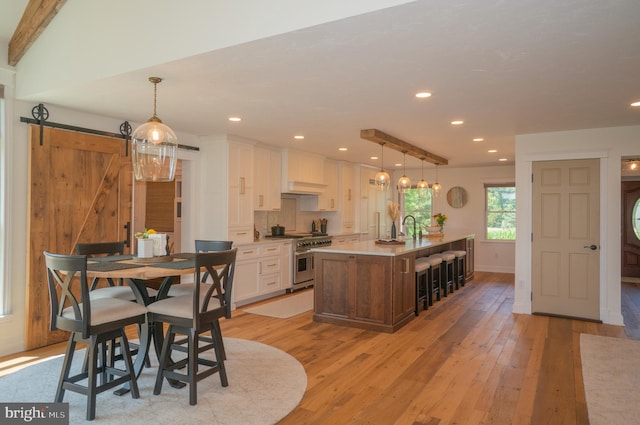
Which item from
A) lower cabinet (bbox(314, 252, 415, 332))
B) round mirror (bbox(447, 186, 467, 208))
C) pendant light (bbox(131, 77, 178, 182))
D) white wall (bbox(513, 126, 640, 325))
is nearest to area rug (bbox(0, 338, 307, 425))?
lower cabinet (bbox(314, 252, 415, 332))

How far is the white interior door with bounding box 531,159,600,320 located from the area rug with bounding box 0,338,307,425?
12.1 ft

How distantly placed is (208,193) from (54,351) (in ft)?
8.56

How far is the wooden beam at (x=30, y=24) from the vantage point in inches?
145

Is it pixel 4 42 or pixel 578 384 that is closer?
pixel 578 384

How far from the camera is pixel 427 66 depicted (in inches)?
117

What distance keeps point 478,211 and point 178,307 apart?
800 cm

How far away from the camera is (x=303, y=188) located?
23.8 ft

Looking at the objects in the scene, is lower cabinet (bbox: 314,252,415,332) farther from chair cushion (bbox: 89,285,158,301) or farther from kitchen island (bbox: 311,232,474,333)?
chair cushion (bbox: 89,285,158,301)

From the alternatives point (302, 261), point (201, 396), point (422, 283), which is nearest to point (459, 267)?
point (422, 283)

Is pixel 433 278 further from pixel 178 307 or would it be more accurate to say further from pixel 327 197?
pixel 178 307

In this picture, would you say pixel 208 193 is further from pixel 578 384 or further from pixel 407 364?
pixel 578 384

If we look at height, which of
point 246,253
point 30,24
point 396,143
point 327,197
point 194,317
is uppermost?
point 30,24

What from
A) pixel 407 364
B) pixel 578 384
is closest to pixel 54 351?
pixel 407 364

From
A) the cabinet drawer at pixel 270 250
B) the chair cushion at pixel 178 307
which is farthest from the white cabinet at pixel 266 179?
the chair cushion at pixel 178 307
